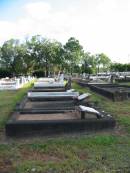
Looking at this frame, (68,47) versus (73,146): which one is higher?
(68,47)

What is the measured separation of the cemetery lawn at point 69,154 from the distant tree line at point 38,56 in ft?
166

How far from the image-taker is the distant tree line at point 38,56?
2229 inches

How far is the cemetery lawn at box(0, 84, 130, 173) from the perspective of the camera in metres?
4.15

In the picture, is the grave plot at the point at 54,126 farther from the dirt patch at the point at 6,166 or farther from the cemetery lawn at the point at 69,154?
the dirt patch at the point at 6,166

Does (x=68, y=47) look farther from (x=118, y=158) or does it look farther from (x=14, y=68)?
(x=118, y=158)

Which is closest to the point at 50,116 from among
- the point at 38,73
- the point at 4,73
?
the point at 4,73

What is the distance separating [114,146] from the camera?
17.0 feet

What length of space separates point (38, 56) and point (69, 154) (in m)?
54.3

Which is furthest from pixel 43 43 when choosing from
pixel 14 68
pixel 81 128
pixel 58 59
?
pixel 81 128

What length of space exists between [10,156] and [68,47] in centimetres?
5578

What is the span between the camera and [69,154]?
4.78 metres

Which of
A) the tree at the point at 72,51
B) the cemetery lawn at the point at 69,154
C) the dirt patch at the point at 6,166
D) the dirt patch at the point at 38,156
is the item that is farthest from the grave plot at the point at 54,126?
the tree at the point at 72,51

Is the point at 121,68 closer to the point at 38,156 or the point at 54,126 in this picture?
the point at 54,126

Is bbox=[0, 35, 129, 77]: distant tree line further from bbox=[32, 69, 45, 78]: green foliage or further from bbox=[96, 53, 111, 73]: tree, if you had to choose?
bbox=[96, 53, 111, 73]: tree
